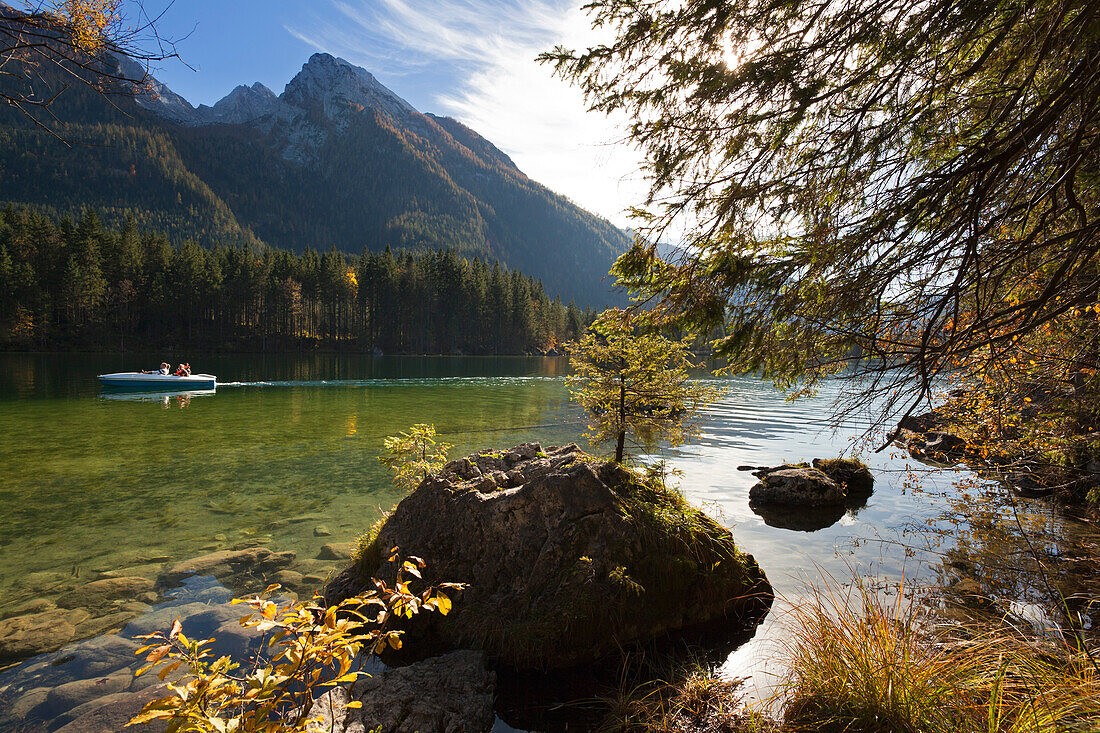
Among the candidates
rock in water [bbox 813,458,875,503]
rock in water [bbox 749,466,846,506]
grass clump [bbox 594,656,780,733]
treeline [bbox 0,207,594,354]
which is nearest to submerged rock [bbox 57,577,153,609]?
grass clump [bbox 594,656,780,733]

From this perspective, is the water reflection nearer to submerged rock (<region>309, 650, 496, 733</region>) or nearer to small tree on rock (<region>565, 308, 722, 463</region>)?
small tree on rock (<region>565, 308, 722, 463</region>)

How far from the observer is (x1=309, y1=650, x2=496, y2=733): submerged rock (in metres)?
3.62

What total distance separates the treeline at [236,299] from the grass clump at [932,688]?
52197mm

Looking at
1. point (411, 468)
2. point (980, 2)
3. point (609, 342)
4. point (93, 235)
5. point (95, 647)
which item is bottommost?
point (95, 647)

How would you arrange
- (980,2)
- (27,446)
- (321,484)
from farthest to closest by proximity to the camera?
(27,446) < (321,484) < (980,2)

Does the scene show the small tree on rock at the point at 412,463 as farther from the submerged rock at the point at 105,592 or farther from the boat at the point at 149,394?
the boat at the point at 149,394

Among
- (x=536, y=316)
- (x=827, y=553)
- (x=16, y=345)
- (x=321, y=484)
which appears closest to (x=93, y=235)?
(x=16, y=345)

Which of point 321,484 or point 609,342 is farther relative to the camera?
point 321,484

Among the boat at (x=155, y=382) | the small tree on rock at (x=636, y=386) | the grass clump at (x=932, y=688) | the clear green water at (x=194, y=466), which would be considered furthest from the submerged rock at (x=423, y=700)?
the boat at (x=155, y=382)

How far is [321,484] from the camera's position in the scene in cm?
1134

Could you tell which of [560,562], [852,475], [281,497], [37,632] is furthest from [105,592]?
[852,475]

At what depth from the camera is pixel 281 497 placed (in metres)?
10.3

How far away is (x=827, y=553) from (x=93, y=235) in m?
96.5

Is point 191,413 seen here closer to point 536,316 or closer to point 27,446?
point 27,446
